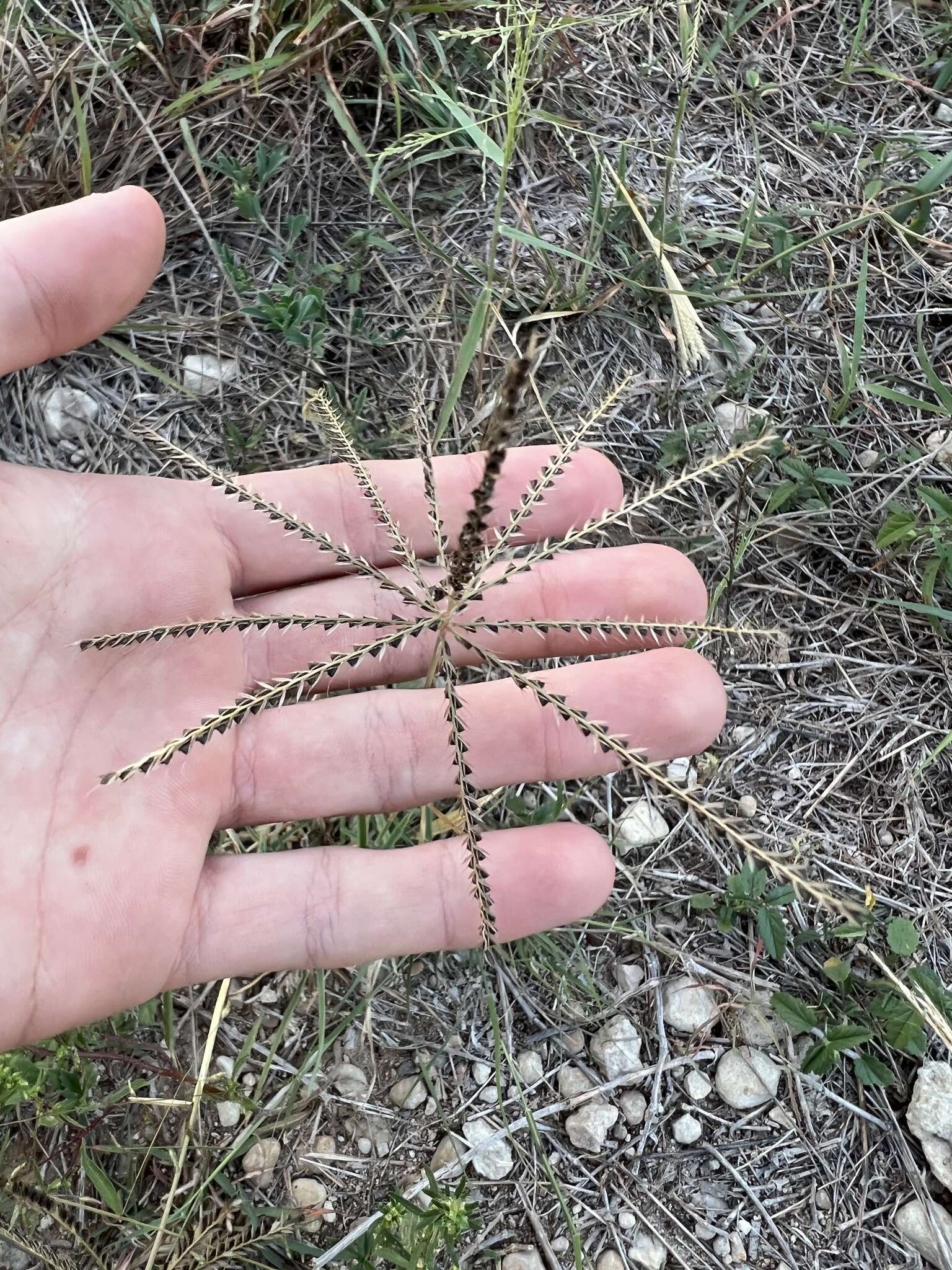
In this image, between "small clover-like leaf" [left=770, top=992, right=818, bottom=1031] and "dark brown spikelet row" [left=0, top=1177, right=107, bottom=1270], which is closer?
"dark brown spikelet row" [left=0, top=1177, right=107, bottom=1270]

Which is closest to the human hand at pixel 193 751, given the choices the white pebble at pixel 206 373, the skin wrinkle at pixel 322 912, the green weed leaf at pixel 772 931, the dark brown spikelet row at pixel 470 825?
the skin wrinkle at pixel 322 912

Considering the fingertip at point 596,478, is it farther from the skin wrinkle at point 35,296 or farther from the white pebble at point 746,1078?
the white pebble at point 746,1078

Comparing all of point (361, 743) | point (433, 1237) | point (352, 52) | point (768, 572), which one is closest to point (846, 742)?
point (768, 572)

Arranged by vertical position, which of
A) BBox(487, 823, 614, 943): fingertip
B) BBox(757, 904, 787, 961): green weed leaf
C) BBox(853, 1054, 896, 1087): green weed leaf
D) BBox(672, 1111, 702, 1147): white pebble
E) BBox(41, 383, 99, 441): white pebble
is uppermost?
BBox(41, 383, 99, 441): white pebble

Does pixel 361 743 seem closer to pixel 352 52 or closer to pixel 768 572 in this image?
pixel 768 572

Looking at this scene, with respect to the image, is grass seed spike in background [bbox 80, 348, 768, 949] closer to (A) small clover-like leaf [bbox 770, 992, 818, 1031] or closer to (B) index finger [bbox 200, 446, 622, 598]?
(B) index finger [bbox 200, 446, 622, 598]

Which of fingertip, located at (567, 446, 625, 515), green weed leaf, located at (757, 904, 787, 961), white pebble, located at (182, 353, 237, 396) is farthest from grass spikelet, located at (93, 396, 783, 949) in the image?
white pebble, located at (182, 353, 237, 396)

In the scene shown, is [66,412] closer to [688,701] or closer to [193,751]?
[193,751]
